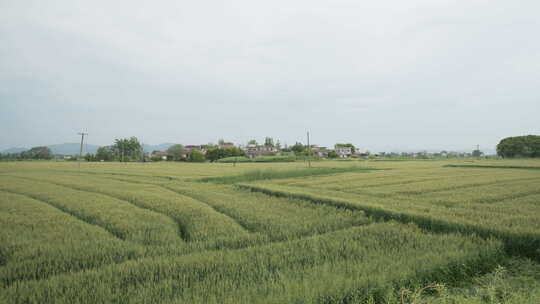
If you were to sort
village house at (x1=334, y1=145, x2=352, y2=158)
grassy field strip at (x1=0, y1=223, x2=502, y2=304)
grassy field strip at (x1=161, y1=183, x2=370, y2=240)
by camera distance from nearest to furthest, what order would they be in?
grassy field strip at (x1=0, y1=223, x2=502, y2=304)
grassy field strip at (x1=161, y1=183, x2=370, y2=240)
village house at (x1=334, y1=145, x2=352, y2=158)

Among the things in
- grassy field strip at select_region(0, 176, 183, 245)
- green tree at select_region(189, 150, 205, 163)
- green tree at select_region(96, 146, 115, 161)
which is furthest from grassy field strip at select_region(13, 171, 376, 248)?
green tree at select_region(96, 146, 115, 161)

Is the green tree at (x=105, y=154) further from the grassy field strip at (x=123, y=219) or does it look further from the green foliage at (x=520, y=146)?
the green foliage at (x=520, y=146)

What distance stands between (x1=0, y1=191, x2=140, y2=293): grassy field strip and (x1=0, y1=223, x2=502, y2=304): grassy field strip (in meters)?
0.65

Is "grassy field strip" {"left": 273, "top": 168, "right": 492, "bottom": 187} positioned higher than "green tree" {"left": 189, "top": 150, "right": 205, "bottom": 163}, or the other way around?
"green tree" {"left": 189, "top": 150, "right": 205, "bottom": 163}

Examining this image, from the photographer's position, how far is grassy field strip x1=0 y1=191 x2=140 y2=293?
4.32m

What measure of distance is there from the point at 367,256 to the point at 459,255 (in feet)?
5.71

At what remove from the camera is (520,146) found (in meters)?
78.8

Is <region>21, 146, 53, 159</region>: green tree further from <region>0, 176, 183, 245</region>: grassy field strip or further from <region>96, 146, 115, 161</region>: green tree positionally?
<region>0, 176, 183, 245</region>: grassy field strip

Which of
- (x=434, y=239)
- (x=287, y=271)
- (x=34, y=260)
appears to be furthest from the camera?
(x=434, y=239)

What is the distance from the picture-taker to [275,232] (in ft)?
21.5

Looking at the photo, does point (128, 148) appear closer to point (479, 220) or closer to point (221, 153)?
point (221, 153)

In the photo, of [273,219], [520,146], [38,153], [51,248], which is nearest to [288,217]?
[273,219]

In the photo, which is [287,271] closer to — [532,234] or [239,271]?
[239,271]

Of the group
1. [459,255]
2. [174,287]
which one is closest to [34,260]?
[174,287]
